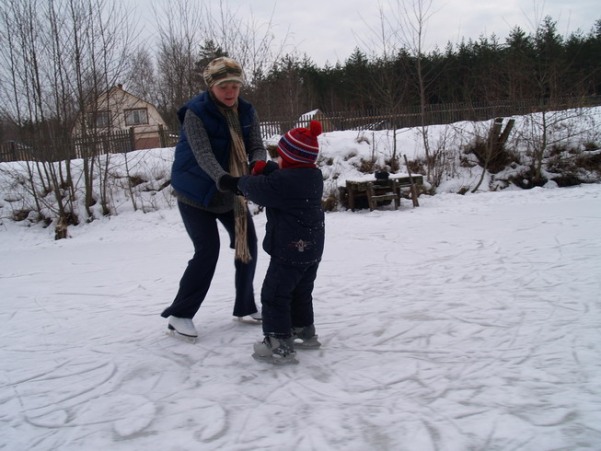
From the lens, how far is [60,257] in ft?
26.5

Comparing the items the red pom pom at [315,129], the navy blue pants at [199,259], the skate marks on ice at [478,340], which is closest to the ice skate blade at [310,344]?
the skate marks on ice at [478,340]

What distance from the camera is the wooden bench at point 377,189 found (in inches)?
424

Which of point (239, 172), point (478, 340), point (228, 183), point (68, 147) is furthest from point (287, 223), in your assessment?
point (68, 147)

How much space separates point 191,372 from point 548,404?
1815 millimetres

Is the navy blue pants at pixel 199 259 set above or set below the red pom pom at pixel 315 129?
below

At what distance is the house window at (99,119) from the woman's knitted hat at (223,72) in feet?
34.0

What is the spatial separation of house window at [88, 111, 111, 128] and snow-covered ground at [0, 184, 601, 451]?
7.55 meters

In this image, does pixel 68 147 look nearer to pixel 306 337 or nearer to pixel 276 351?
pixel 306 337

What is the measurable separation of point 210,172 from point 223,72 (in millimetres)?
646

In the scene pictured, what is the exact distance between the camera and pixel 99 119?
12.6 meters

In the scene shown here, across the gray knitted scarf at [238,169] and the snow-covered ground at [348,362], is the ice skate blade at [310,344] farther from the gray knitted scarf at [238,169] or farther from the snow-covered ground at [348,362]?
the gray knitted scarf at [238,169]

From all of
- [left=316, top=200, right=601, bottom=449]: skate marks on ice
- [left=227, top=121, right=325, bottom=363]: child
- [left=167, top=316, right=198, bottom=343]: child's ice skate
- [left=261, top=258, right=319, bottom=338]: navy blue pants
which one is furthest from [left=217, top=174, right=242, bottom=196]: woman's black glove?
[left=316, top=200, right=601, bottom=449]: skate marks on ice

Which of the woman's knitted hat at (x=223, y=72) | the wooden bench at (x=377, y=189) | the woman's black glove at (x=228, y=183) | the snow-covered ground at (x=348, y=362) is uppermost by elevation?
the woman's knitted hat at (x=223, y=72)

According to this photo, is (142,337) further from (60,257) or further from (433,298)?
(60,257)
